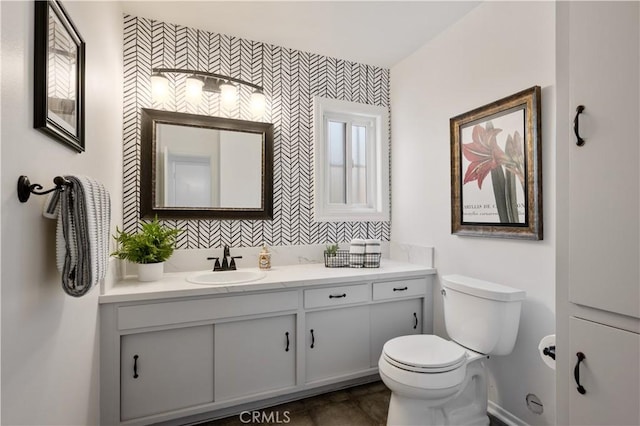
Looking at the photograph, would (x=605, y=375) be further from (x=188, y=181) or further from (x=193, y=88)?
(x=193, y=88)

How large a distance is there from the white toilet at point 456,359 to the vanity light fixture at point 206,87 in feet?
6.06

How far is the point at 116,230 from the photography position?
1.88 meters

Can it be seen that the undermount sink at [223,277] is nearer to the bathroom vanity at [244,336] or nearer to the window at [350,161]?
the bathroom vanity at [244,336]

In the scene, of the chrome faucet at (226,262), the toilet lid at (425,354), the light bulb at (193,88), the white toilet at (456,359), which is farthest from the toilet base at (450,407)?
the light bulb at (193,88)

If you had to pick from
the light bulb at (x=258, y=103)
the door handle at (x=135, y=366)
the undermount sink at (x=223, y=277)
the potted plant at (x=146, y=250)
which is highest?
the light bulb at (x=258, y=103)

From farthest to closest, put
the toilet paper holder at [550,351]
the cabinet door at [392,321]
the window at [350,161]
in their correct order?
Result: the window at [350,161]
the cabinet door at [392,321]
the toilet paper holder at [550,351]

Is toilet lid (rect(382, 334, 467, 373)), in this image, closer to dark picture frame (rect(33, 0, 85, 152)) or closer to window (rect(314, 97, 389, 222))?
window (rect(314, 97, 389, 222))

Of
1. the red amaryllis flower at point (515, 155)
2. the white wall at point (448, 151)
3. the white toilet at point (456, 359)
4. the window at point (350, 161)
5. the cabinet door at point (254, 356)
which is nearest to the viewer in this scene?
the white toilet at point (456, 359)

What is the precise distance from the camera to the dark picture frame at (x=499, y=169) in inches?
65.4

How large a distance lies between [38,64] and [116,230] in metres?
1.20

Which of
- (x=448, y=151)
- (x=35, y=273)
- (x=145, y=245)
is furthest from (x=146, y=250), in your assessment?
(x=448, y=151)

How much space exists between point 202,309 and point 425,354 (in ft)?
3.93

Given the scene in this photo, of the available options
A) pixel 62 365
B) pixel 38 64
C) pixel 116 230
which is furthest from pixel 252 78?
pixel 62 365

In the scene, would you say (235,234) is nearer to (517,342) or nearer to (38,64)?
(38,64)
